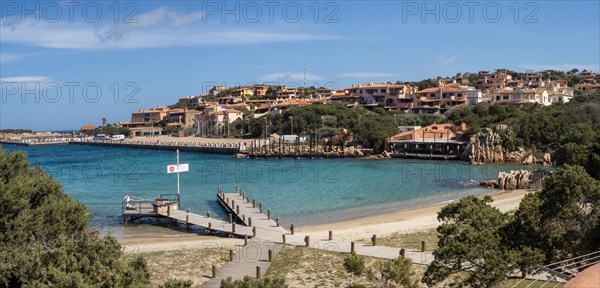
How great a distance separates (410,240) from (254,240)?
18.7ft

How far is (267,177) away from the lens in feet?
146

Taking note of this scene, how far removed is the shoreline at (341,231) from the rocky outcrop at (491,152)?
83.0ft

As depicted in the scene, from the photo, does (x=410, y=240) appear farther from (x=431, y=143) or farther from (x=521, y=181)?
(x=431, y=143)

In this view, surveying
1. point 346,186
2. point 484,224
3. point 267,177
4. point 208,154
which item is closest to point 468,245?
point 484,224

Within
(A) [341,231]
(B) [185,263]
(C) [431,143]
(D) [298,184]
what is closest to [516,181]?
(D) [298,184]

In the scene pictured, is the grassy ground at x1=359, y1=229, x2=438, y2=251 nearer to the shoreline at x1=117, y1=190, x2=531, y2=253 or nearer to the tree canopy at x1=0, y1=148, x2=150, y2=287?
the shoreline at x1=117, y1=190, x2=531, y2=253

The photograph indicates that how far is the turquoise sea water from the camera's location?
2917 centimetres

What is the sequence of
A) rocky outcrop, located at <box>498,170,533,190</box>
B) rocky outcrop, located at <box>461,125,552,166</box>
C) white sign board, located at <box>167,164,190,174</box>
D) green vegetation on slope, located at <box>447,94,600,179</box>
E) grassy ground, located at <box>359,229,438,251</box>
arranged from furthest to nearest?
rocky outcrop, located at <box>461,125,552,166</box> < green vegetation on slope, located at <box>447,94,600,179</box> < rocky outcrop, located at <box>498,170,533,190</box> < white sign board, located at <box>167,164,190,174</box> < grassy ground, located at <box>359,229,438,251</box>

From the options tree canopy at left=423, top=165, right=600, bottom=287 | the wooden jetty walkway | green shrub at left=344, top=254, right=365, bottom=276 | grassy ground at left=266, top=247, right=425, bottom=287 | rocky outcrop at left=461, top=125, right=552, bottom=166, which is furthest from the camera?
rocky outcrop at left=461, top=125, right=552, bottom=166

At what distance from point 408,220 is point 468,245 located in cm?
1445

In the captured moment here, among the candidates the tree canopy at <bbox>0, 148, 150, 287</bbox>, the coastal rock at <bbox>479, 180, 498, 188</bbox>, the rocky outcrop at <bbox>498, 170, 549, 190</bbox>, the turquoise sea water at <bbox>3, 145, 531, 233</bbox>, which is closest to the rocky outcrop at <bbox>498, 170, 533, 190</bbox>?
the rocky outcrop at <bbox>498, 170, 549, 190</bbox>

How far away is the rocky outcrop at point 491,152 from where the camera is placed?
5041 cm

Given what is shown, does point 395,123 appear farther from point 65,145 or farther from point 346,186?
point 65,145

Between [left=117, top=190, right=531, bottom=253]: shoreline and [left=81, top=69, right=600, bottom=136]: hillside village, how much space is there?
54.7 meters
